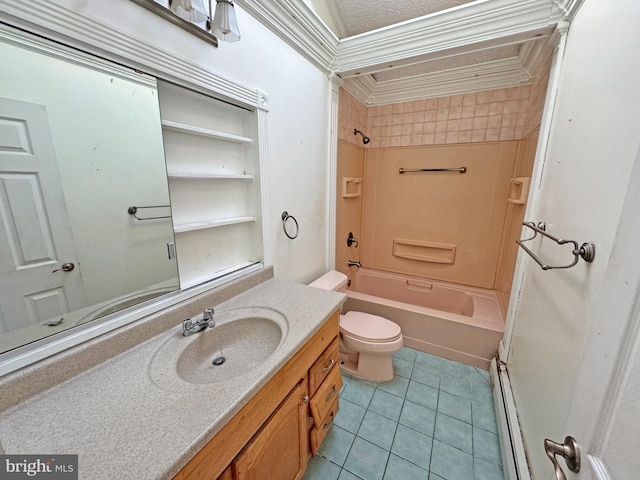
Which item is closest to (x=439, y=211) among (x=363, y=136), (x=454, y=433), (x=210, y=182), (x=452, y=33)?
(x=363, y=136)

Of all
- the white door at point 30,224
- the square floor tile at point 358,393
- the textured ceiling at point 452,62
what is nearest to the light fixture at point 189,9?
the white door at point 30,224

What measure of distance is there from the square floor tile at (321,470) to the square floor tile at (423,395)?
0.67 metres

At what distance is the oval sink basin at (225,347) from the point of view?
875 mm

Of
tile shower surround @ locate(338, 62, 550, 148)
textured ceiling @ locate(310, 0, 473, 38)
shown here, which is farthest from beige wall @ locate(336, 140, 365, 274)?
textured ceiling @ locate(310, 0, 473, 38)

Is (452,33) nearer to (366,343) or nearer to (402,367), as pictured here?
(366,343)

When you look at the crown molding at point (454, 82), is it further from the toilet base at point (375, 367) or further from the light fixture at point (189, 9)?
the toilet base at point (375, 367)

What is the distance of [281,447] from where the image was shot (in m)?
0.90

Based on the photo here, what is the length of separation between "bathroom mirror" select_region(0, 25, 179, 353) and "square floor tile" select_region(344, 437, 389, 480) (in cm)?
124

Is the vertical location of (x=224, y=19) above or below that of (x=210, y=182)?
above

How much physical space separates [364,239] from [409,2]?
6.61 feet

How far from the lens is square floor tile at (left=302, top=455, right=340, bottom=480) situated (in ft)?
3.90

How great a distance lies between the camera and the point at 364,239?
2932 millimetres

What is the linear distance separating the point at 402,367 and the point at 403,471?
758 millimetres

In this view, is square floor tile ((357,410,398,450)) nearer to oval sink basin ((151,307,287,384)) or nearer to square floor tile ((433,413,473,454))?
square floor tile ((433,413,473,454))
